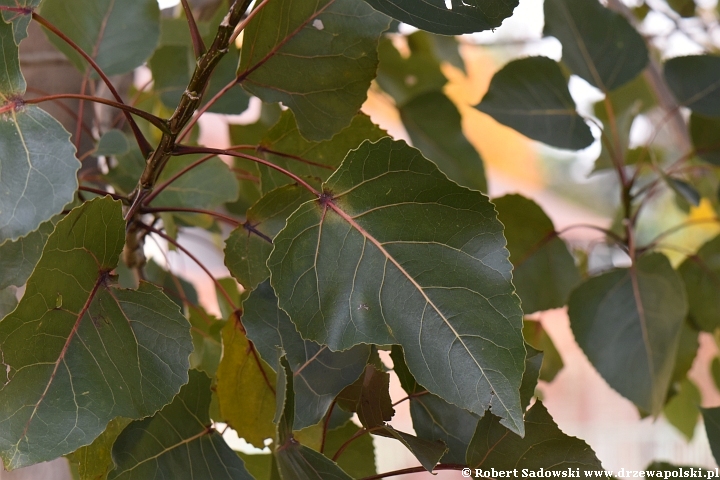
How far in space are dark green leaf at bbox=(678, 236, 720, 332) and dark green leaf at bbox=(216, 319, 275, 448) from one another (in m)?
0.47

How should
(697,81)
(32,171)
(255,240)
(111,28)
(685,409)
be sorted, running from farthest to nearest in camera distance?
(685,409) < (697,81) < (111,28) < (255,240) < (32,171)

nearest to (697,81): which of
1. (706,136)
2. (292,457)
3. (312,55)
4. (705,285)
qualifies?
(706,136)

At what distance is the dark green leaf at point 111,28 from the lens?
0.46 m

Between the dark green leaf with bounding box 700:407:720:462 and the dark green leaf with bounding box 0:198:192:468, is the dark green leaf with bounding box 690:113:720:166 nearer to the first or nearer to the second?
the dark green leaf with bounding box 700:407:720:462

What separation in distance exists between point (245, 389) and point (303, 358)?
0.25 feet

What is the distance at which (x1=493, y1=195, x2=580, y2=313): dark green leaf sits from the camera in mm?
550

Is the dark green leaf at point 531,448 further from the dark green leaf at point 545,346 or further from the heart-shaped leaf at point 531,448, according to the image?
the dark green leaf at point 545,346

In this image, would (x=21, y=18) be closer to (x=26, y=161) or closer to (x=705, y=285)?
(x=26, y=161)

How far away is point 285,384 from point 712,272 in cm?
54

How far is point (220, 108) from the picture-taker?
0.47 m

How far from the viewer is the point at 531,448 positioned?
0.31 m

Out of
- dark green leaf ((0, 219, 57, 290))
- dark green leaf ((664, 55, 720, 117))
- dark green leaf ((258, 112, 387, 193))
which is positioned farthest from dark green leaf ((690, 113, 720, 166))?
dark green leaf ((0, 219, 57, 290))

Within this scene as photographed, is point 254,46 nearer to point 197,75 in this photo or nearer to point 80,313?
point 197,75

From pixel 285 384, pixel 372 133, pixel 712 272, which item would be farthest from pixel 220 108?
pixel 712 272
